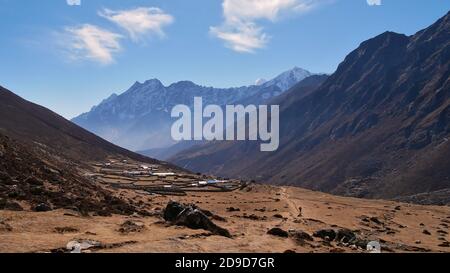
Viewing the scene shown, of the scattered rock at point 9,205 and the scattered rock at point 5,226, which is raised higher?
the scattered rock at point 9,205

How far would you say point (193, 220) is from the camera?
40.2 metres

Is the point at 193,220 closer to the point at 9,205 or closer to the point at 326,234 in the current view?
the point at 326,234

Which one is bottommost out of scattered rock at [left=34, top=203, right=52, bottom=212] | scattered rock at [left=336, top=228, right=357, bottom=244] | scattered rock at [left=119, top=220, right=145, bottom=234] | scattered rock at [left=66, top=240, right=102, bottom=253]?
scattered rock at [left=336, top=228, right=357, bottom=244]

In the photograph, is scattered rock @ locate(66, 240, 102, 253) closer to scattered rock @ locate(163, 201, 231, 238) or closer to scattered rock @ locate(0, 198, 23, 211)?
scattered rock @ locate(163, 201, 231, 238)

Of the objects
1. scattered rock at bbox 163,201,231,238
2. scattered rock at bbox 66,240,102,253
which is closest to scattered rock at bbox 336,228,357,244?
scattered rock at bbox 163,201,231,238

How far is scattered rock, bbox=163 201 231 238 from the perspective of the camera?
39406 mm

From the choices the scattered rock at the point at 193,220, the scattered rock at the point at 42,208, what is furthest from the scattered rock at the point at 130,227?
the scattered rock at the point at 42,208

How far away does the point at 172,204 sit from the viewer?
44531 mm

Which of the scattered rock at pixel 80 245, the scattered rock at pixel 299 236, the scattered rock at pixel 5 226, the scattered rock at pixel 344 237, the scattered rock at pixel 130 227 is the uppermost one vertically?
the scattered rock at pixel 5 226

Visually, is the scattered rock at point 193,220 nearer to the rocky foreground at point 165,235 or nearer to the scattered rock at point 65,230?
the rocky foreground at point 165,235

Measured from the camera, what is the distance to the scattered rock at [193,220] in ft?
129

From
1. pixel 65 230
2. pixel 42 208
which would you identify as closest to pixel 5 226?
pixel 65 230
